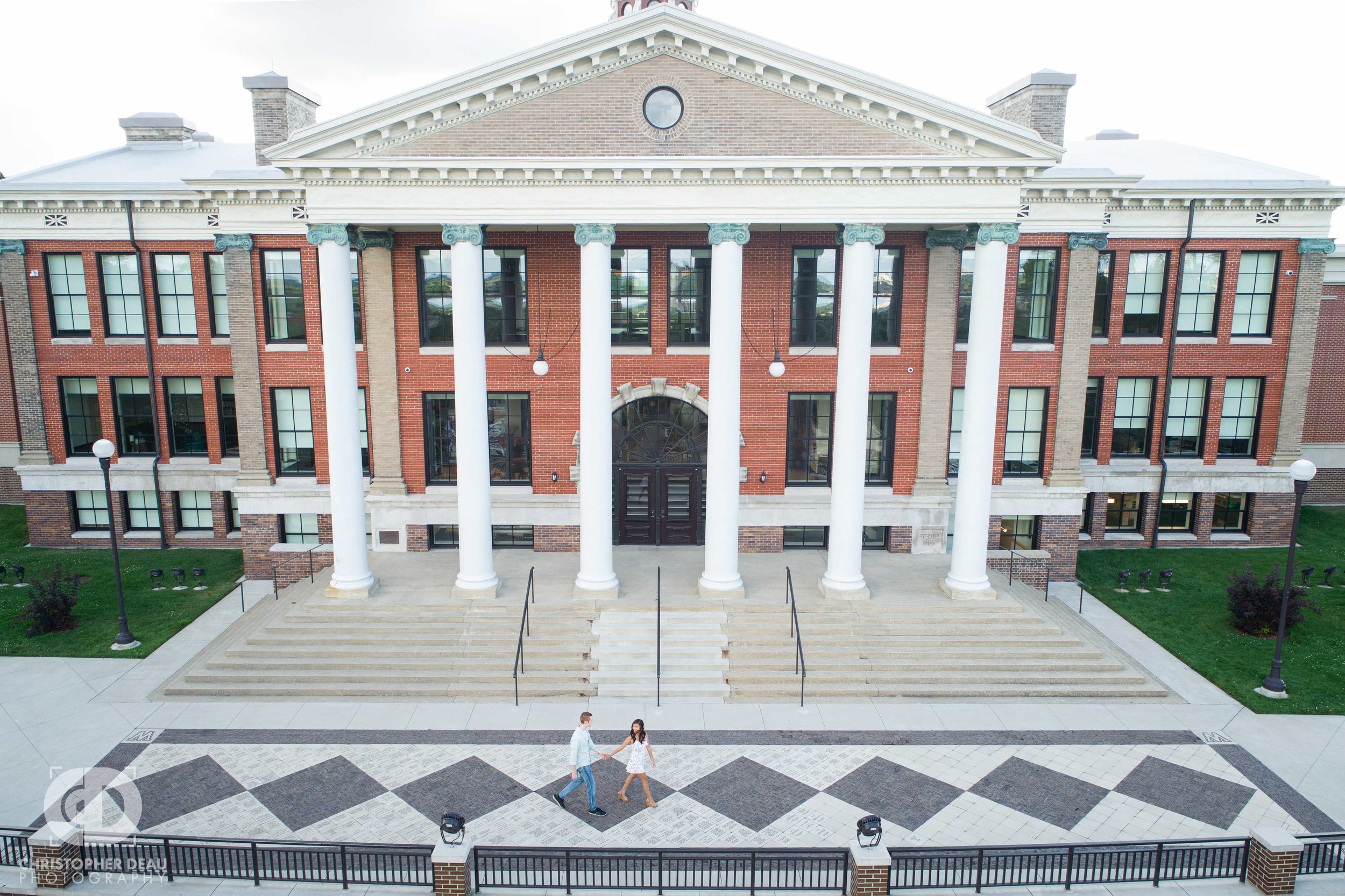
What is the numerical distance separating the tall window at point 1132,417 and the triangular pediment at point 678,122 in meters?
10.3

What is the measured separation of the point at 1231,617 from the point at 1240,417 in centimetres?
807

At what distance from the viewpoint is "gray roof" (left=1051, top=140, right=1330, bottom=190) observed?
67.9ft

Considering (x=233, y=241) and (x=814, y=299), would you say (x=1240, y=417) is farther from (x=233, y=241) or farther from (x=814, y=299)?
(x=233, y=241)

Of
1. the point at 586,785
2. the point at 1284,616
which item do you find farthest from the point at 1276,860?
the point at 586,785

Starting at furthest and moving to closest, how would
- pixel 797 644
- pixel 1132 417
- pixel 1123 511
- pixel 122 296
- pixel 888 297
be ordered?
pixel 1123 511 < pixel 1132 417 < pixel 122 296 < pixel 888 297 < pixel 797 644

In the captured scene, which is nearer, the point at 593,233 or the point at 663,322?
the point at 593,233

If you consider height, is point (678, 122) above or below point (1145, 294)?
above

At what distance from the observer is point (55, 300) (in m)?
22.5

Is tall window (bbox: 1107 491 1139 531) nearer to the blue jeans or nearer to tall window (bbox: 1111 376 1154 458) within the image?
tall window (bbox: 1111 376 1154 458)

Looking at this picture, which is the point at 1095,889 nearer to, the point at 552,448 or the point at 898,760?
the point at 898,760

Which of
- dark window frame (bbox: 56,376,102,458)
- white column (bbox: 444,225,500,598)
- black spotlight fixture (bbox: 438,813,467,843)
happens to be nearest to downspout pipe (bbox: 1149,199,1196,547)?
white column (bbox: 444,225,500,598)

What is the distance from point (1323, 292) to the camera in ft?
88.8

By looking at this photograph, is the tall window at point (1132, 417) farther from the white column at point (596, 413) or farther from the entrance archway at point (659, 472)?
the white column at point (596, 413)

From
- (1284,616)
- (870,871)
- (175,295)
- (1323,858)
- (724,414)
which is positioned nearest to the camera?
(870,871)
